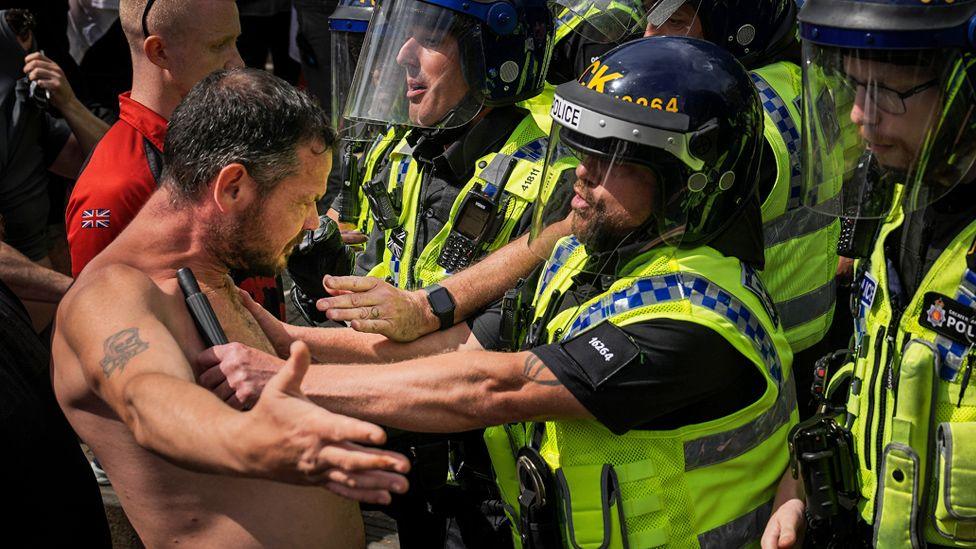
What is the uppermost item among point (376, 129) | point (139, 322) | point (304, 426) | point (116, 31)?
point (304, 426)

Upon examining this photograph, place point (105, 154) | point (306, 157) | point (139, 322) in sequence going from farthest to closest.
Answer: point (105, 154) → point (306, 157) → point (139, 322)

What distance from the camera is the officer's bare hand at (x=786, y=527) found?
2.53 metres

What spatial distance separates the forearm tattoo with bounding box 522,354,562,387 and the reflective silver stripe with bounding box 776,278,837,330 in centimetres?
120

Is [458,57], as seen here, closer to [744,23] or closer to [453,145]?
[453,145]

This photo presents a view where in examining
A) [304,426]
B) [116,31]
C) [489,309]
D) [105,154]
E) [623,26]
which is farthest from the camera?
[116,31]

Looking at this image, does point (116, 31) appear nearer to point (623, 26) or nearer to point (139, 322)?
point (623, 26)

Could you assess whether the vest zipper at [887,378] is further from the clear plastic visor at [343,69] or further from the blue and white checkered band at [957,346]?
the clear plastic visor at [343,69]

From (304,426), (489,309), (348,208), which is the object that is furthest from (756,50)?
Answer: (304,426)

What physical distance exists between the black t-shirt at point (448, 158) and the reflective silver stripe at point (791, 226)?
0.91 meters

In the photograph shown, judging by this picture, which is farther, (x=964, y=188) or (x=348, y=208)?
(x=348, y=208)

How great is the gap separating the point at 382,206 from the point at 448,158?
33 centimetres

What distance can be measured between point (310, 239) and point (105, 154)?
73 centimetres

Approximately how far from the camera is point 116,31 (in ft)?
19.8

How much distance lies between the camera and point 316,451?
70.7 inches
